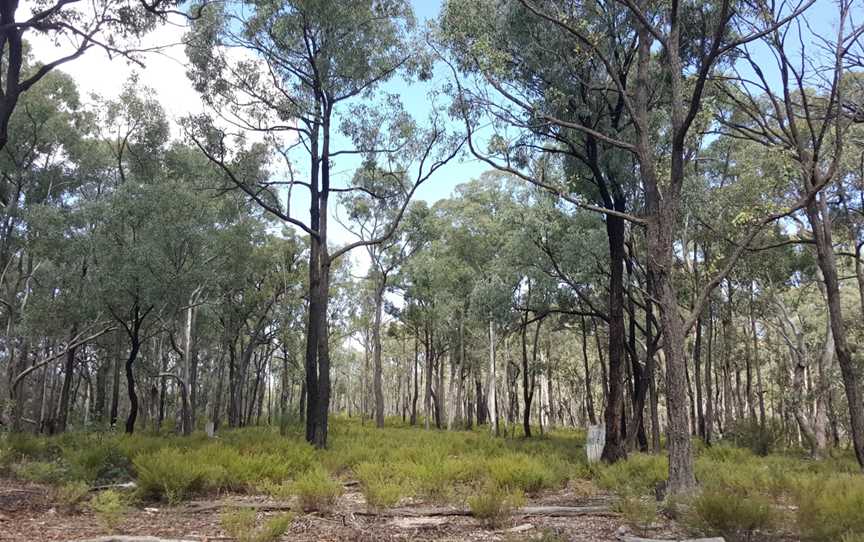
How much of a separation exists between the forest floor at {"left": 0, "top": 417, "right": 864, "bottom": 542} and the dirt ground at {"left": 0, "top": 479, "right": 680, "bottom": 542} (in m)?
0.02

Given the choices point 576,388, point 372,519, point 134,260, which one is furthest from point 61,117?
point 576,388

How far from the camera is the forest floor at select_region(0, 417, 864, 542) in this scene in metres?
5.59

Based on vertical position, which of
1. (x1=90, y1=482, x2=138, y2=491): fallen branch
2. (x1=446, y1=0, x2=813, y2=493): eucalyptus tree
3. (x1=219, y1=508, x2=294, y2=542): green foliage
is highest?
(x1=446, y1=0, x2=813, y2=493): eucalyptus tree

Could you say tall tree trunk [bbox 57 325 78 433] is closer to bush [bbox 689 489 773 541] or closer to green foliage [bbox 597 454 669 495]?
green foliage [bbox 597 454 669 495]

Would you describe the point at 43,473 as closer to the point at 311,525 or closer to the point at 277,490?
the point at 277,490

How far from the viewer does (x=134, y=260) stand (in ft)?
57.8

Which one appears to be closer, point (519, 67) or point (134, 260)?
point (519, 67)

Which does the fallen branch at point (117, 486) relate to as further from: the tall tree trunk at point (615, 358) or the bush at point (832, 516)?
the tall tree trunk at point (615, 358)

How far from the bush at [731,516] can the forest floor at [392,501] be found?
0.04 ft

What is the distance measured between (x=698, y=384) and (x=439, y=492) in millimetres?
16244

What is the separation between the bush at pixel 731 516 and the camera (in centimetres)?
553

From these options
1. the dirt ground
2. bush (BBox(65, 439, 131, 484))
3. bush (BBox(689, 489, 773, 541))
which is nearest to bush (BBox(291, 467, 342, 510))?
the dirt ground

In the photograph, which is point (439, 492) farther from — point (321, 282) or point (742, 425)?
point (742, 425)

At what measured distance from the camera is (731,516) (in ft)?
18.2
